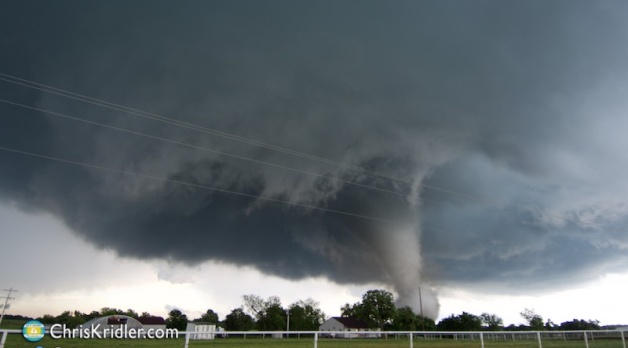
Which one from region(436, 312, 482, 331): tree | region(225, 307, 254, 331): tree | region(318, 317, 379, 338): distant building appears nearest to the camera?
region(436, 312, 482, 331): tree

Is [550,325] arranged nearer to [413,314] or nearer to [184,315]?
[413,314]

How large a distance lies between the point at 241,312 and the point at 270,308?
1179 cm

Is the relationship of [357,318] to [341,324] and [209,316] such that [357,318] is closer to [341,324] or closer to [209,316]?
[341,324]

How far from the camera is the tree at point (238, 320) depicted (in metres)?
130

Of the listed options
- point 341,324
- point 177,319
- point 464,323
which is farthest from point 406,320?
point 177,319

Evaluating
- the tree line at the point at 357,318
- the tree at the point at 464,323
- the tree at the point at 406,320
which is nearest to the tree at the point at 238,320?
the tree line at the point at 357,318

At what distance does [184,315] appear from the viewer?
153 meters

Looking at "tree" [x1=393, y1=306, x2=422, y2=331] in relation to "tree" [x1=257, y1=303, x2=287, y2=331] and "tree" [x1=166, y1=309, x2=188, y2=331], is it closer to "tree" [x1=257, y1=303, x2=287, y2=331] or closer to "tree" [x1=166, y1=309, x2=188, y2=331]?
"tree" [x1=257, y1=303, x2=287, y2=331]

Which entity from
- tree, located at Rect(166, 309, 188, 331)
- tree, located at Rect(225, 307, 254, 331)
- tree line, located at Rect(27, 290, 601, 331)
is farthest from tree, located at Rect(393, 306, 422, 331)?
tree, located at Rect(166, 309, 188, 331)

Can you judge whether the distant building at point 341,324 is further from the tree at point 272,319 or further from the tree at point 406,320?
the tree at point 406,320

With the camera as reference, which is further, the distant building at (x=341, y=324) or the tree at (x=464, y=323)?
the distant building at (x=341, y=324)

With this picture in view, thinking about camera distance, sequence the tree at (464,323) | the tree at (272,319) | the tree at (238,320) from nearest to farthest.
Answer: the tree at (464,323), the tree at (238,320), the tree at (272,319)

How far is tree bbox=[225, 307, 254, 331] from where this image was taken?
130 m

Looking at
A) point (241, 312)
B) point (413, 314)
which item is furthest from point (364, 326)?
point (241, 312)
